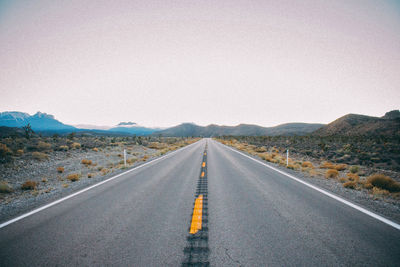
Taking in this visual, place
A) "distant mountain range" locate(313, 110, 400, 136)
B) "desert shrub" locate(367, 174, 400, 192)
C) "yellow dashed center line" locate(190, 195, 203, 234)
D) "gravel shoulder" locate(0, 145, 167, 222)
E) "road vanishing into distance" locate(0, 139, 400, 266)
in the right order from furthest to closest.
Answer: "distant mountain range" locate(313, 110, 400, 136) < "desert shrub" locate(367, 174, 400, 192) < "gravel shoulder" locate(0, 145, 167, 222) < "yellow dashed center line" locate(190, 195, 203, 234) < "road vanishing into distance" locate(0, 139, 400, 266)

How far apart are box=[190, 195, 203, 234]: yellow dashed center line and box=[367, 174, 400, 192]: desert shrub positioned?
6.52 meters

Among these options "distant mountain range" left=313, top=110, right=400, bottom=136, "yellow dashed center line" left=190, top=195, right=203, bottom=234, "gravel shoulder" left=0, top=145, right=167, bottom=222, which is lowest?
"gravel shoulder" left=0, top=145, right=167, bottom=222

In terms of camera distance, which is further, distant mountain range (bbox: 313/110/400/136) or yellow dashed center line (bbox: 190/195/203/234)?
distant mountain range (bbox: 313/110/400/136)

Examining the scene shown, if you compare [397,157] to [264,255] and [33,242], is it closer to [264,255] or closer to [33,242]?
[264,255]

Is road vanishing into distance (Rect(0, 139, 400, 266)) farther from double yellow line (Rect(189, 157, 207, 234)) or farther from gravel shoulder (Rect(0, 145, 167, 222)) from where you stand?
gravel shoulder (Rect(0, 145, 167, 222))

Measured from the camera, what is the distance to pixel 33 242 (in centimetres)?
258

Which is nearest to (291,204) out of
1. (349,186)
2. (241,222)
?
(241,222)

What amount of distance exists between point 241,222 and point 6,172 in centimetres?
1271

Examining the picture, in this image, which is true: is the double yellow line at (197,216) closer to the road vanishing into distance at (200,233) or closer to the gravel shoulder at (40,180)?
the road vanishing into distance at (200,233)

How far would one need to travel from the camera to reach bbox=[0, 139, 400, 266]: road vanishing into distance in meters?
2.19

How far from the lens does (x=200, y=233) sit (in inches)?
110

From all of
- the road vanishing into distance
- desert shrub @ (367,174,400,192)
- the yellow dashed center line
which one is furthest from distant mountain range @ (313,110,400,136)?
the yellow dashed center line

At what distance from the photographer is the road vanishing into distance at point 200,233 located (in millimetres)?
2193

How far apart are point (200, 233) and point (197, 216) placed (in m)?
0.62
